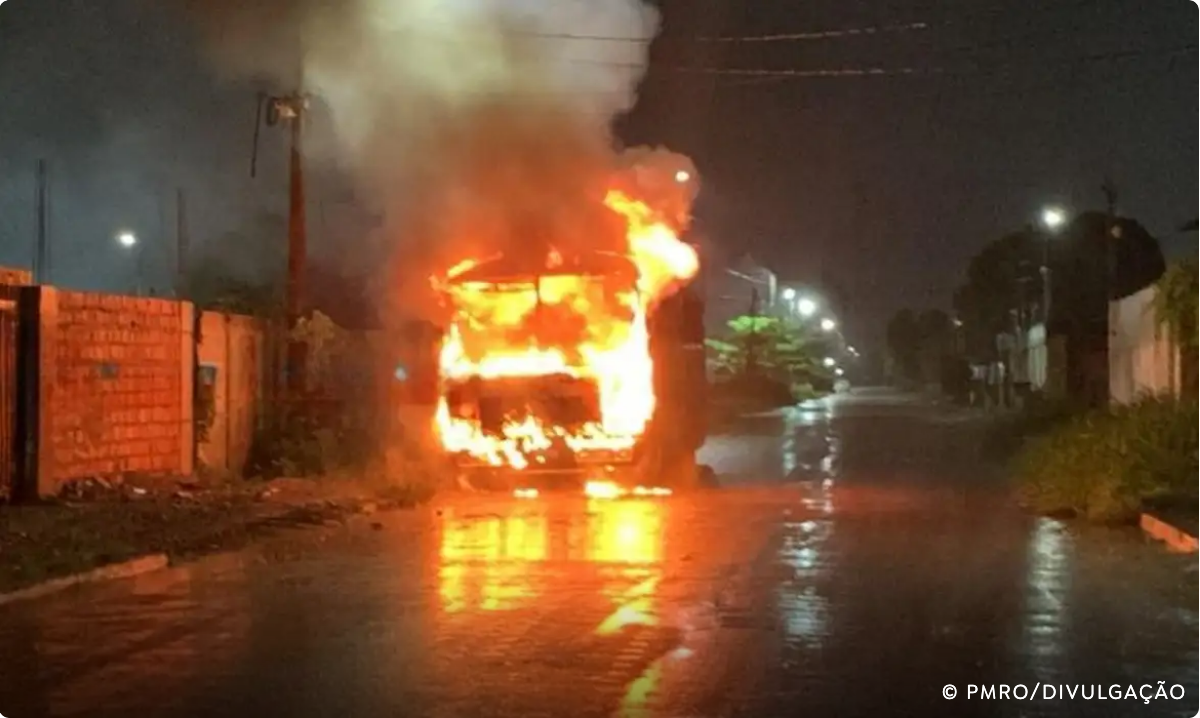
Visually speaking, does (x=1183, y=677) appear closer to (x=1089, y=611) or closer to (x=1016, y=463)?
(x=1089, y=611)

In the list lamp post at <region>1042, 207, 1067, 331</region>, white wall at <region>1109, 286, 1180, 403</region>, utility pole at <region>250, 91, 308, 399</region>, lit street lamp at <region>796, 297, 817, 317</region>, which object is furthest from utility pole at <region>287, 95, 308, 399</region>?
lit street lamp at <region>796, 297, 817, 317</region>

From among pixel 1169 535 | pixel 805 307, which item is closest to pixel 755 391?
pixel 805 307

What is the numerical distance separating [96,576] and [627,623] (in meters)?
5.20

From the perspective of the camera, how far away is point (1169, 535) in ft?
50.4

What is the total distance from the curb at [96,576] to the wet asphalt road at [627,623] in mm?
248

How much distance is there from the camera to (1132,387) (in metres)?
29.5

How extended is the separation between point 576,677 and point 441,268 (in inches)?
581

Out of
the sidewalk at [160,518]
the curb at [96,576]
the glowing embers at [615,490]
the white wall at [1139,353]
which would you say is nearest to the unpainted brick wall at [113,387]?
the sidewalk at [160,518]

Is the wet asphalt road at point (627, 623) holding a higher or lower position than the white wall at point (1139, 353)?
lower

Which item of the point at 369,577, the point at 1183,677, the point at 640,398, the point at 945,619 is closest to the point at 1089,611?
the point at 945,619

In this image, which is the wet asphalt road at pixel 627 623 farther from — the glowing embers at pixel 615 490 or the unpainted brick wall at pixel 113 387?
the unpainted brick wall at pixel 113 387

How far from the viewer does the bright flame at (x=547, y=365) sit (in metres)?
21.7

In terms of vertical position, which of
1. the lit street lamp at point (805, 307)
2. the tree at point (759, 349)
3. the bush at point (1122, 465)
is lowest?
the bush at point (1122, 465)

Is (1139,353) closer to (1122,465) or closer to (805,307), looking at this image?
(1122,465)
